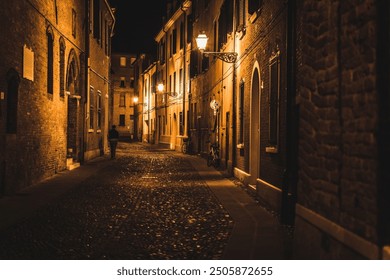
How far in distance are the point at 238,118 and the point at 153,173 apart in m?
4.00

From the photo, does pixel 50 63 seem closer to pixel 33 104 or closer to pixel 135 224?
pixel 33 104

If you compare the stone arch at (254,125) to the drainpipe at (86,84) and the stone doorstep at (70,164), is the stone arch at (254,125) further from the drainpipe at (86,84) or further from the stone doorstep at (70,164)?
the drainpipe at (86,84)

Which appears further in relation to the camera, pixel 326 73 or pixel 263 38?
pixel 263 38

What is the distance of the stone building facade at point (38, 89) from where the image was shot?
39.8ft

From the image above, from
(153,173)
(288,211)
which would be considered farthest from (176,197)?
(153,173)

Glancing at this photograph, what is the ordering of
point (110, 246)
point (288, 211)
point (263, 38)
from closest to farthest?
point (110, 246)
point (288, 211)
point (263, 38)

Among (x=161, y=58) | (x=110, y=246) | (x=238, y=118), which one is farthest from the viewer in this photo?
(x=161, y=58)

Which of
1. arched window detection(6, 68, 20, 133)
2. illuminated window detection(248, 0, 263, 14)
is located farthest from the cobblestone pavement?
illuminated window detection(248, 0, 263, 14)

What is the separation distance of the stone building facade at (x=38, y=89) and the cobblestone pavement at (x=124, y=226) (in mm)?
1607

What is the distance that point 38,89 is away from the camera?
48.4ft

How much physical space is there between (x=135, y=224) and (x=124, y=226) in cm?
26

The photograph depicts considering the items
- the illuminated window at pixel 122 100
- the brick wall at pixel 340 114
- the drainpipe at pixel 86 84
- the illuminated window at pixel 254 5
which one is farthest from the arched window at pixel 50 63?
the illuminated window at pixel 122 100

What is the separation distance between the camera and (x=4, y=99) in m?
11.9
